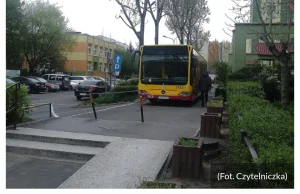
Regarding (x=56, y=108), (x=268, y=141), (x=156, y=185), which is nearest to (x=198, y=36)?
(x=56, y=108)

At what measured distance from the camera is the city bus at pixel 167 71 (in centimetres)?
1648

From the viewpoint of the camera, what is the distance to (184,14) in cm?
3094

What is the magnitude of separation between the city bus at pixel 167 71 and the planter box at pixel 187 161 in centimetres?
1116

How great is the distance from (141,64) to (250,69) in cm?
1210

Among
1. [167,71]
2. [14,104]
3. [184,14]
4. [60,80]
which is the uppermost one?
[184,14]

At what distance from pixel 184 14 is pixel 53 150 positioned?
25.9m

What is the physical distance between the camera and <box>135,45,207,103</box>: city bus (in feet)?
54.1

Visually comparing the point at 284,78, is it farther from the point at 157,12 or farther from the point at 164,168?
the point at 157,12

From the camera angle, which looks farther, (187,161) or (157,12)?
(157,12)

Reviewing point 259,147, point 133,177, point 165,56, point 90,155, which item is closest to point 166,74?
point 165,56

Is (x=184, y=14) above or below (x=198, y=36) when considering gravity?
above

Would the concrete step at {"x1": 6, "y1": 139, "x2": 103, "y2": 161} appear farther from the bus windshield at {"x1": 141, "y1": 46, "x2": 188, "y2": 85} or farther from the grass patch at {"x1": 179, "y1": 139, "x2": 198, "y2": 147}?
the bus windshield at {"x1": 141, "y1": 46, "x2": 188, "y2": 85}

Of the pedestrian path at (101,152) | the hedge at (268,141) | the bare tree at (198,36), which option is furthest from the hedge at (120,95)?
the bare tree at (198,36)

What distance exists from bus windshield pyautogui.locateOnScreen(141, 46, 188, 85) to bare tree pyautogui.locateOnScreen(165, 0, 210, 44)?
12.3 m
